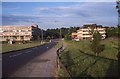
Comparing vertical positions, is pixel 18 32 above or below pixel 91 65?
above

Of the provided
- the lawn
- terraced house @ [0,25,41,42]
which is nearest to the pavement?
the lawn

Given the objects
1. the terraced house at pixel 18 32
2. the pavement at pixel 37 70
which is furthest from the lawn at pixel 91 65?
the terraced house at pixel 18 32

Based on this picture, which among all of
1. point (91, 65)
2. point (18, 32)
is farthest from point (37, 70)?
point (18, 32)

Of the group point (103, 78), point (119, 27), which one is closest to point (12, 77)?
point (103, 78)

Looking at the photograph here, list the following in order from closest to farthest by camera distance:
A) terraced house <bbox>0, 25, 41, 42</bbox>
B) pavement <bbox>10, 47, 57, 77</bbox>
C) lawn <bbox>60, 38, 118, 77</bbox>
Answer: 1. pavement <bbox>10, 47, 57, 77</bbox>
2. lawn <bbox>60, 38, 118, 77</bbox>
3. terraced house <bbox>0, 25, 41, 42</bbox>

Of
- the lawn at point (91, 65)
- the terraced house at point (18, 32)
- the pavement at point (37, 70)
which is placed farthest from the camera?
the terraced house at point (18, 32)

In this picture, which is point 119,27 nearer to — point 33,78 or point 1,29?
point 33,78

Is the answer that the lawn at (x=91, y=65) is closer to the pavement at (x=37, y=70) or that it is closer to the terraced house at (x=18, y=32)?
the pavement at (x=37, y=70)

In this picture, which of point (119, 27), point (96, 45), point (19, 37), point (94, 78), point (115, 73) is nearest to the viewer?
point (119, 27)

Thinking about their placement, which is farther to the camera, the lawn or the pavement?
the lawn

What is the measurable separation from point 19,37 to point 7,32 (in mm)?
9233

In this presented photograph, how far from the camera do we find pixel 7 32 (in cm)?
18588

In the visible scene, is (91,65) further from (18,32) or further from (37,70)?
(18,32)

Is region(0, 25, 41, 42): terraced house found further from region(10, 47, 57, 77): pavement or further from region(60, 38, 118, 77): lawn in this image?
region(10, 47, 57, 77): pavement
